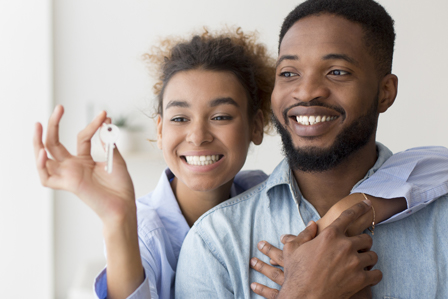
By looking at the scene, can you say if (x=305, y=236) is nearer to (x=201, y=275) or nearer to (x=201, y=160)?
(x=201, y=275)

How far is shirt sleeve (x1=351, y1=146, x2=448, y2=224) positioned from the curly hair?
54 centimetres

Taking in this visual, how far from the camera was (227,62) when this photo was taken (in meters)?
1.63

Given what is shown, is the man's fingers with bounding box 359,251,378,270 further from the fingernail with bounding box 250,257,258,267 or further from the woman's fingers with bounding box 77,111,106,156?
the woman's fingers with bounding box 77,111,106,156

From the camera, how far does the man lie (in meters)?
1.26

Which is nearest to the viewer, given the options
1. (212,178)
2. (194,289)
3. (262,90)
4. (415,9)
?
(194,289)

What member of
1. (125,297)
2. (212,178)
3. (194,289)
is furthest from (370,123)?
(125,297)

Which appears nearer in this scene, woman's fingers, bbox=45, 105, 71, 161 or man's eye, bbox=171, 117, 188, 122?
woman's fingers, bbox=45, 105, 71, 161

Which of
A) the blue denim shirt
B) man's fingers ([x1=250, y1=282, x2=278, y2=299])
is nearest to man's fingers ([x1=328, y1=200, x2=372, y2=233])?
the blue denim shirt

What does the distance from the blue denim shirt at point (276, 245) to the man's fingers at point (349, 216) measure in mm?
139

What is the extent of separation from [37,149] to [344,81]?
875 millimetres

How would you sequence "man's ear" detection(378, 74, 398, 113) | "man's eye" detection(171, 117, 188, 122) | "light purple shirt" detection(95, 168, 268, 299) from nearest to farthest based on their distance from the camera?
"light purple shirt" detection(95, 168, 268, 299)
"man's ear" detection(378, 74, 398, 113)
"man's eye" detection(171, 117, 188, 122)

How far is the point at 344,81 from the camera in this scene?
132 centimetres

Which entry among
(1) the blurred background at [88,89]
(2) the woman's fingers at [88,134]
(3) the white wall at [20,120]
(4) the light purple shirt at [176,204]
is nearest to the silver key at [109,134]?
(2) the woman's fingers at [88,134]

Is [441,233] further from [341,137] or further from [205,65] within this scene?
[205,65]
